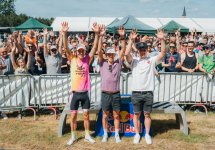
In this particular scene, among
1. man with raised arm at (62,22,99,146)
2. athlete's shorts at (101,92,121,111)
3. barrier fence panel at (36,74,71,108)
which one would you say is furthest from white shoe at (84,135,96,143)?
barrier fence panel at (36,74,71,108)

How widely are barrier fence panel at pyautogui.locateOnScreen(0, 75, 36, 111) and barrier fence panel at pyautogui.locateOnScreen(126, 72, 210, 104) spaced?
3.14 meters

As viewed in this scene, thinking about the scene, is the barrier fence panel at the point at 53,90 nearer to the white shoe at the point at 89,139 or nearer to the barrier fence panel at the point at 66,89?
the barrier fence panel at the point at 66,89

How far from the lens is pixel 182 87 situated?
6648 mm

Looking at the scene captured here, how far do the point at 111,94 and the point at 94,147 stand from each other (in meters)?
1.21

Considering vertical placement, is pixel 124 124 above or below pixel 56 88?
below

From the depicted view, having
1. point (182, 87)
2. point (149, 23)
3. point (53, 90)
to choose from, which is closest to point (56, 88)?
point (53, 90)

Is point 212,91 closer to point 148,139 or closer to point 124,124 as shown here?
point 148,139

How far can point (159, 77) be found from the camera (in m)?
6.52

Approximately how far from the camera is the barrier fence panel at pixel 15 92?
6.14 metres

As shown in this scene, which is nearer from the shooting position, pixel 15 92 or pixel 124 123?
pixel 124 123

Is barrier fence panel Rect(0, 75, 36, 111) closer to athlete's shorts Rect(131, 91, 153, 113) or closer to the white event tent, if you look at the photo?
athlete's shorts Rect(131, 91, 153, 113)

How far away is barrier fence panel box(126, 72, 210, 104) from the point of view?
6.57 m

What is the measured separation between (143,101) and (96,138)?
1.44m

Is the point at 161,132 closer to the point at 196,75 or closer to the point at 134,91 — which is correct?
the point at 134,91
